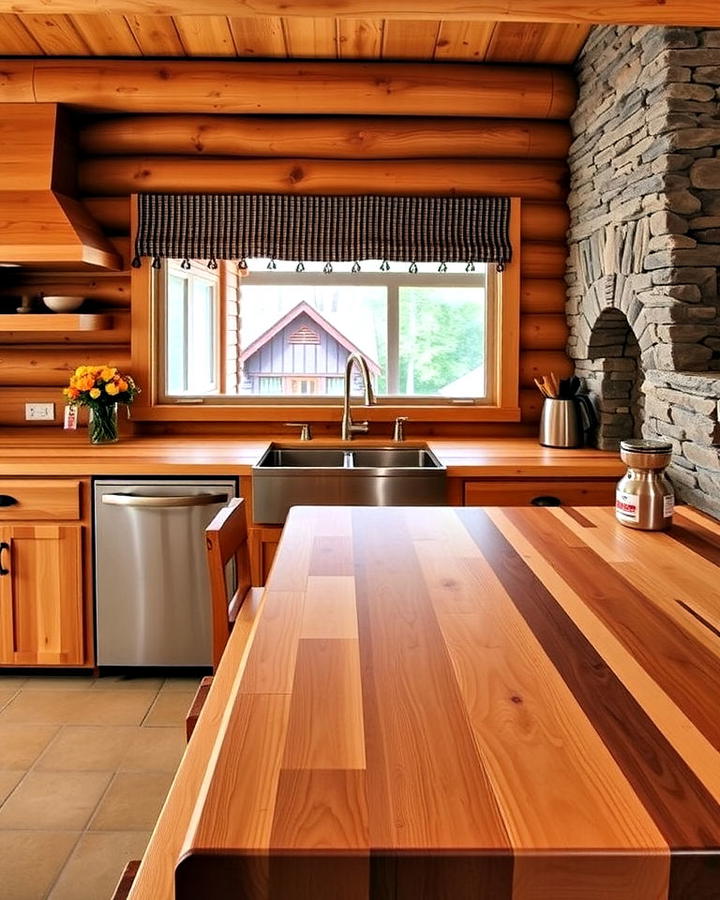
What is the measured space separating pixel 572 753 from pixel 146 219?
3.88 m

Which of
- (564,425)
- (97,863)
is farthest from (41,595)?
(564,425)

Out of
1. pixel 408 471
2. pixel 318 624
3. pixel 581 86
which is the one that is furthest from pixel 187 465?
pixel 581 86

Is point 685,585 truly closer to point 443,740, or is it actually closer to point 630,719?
point 630,719

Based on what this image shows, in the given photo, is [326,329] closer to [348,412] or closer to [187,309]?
[348,412]

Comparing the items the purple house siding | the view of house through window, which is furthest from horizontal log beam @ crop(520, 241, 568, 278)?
the purple house siding

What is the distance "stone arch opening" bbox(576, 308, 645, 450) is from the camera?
4082 millimetres

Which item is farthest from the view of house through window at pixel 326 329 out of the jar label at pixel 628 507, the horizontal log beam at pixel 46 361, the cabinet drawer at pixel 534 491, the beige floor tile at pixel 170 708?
the jar label at pixel 628 507

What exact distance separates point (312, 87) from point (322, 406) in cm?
151

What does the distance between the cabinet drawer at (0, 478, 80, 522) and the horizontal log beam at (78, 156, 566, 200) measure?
1591 millimetres

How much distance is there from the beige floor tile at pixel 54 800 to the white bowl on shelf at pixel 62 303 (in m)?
2.19

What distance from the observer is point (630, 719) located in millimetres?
1207

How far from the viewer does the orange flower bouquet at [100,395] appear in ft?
13.7

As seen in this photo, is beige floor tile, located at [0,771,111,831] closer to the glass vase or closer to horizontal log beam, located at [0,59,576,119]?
the glass vase

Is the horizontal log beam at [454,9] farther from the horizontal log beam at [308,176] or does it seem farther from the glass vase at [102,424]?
the glass vase at [102,424]
